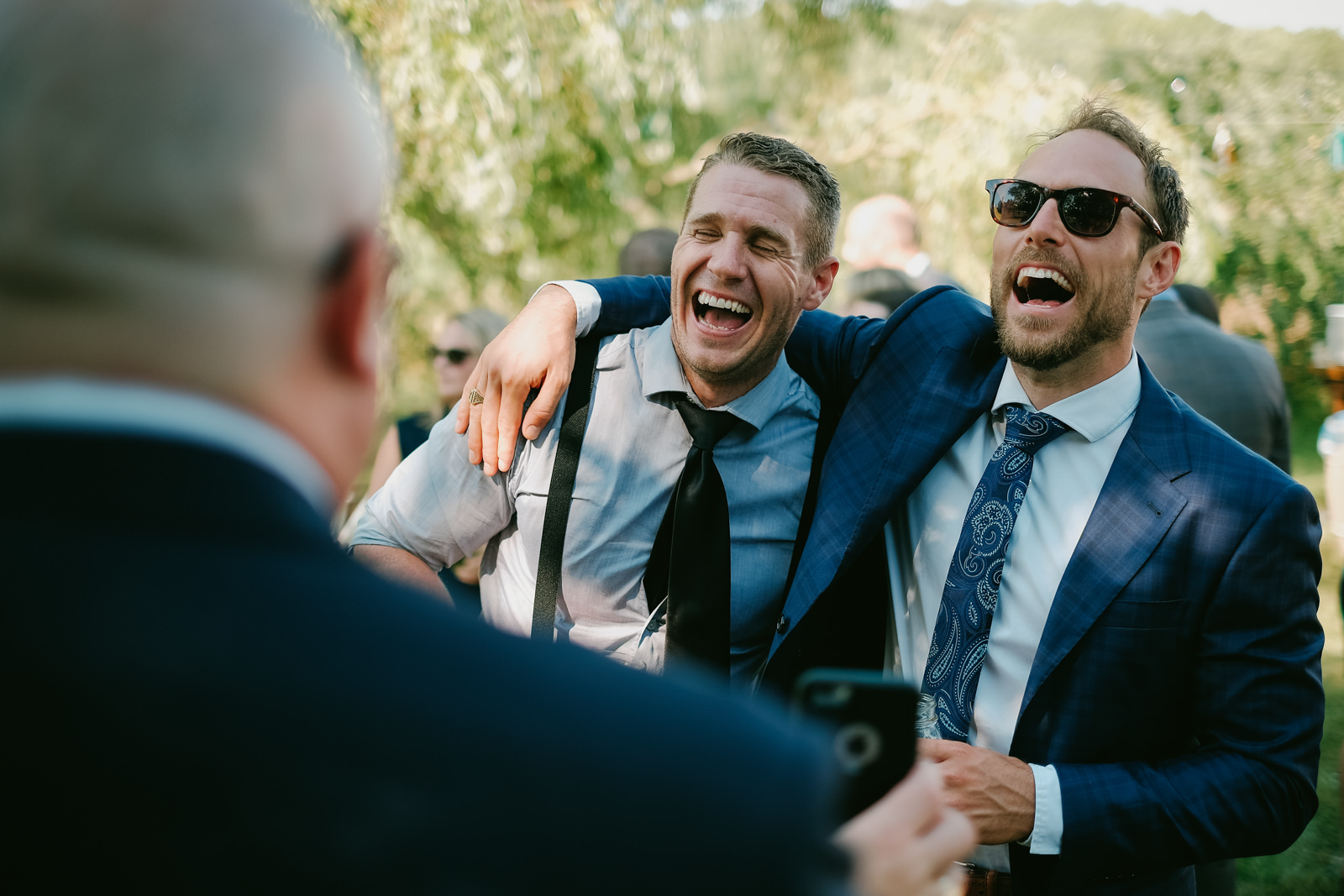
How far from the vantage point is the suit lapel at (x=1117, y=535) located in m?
1.84

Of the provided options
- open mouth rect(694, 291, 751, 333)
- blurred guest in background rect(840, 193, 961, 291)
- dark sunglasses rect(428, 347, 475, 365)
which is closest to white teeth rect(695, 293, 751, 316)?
A: open mouth rect(694, 291, 751, 333)

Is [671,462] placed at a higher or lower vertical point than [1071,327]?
lower

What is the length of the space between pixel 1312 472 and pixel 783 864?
Answer: 1332 cm

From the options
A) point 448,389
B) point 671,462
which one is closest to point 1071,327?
point 671,462

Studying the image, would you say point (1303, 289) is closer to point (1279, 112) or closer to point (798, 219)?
point (1279, 112)

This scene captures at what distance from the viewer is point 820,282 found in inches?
103

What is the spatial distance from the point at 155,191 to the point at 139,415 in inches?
5.5

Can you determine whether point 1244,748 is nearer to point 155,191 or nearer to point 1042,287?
point 1042,287

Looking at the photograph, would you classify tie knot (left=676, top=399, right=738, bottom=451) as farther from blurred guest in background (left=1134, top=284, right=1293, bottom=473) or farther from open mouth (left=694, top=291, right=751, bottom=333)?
blurred guest in background (left=1134, top=284, right=1293, bottom=473)

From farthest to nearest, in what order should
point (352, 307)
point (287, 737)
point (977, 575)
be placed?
point (977, 575), point (352, 307), point (287, 737)

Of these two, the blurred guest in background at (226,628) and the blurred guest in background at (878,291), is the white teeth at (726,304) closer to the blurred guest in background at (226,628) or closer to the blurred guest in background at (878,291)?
the blurred guest in background at (226,628)

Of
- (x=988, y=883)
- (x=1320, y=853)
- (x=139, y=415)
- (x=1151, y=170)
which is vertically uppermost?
(x=1151, y=170)

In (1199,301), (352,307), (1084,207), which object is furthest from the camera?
(1199,301)

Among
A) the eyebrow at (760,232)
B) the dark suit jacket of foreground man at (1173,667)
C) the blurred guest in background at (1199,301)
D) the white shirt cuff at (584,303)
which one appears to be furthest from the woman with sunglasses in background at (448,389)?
the blurred guest in background at (1199,301)
